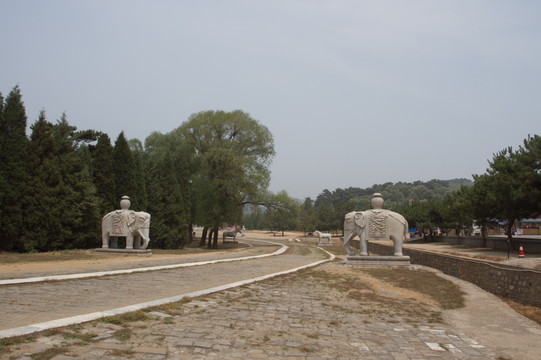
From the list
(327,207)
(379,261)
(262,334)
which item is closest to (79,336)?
(262,334)

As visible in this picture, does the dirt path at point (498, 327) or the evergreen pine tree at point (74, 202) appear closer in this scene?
the dirt path at point (498, 327)

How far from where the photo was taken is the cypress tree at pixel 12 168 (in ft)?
66.2

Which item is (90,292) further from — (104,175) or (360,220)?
(104,175)

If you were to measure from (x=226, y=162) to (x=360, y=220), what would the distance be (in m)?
18.3

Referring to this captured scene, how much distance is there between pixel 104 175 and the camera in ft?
87.2

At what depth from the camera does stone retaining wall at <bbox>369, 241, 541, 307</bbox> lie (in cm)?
970

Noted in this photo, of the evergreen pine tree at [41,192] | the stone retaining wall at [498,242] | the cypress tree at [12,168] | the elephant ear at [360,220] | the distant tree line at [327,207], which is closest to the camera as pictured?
the elephant ear at [360,220]

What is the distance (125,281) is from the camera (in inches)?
389

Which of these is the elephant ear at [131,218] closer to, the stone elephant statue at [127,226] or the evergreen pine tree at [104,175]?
the stone elephant statue at [127,226]

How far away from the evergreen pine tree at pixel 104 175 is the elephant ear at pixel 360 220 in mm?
16690

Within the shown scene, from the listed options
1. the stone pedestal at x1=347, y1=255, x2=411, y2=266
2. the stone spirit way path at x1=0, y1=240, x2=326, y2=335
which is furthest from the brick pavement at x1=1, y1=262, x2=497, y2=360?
the stone pedestal at x1=347, y1=255, x2=411, y2=266

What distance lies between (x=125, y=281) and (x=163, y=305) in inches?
150

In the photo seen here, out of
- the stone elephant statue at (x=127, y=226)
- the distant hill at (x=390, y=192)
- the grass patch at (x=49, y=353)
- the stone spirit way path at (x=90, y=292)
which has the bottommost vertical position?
the stone spirit way path at (x=90, y=292)

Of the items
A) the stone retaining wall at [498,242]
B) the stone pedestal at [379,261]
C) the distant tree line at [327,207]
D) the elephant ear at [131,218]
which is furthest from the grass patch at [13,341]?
the distant tree line at [327,207]
